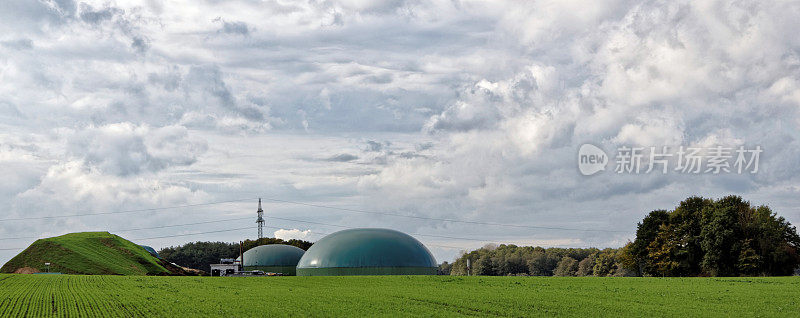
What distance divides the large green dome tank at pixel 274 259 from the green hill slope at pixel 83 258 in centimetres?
1624

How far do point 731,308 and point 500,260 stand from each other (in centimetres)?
13147

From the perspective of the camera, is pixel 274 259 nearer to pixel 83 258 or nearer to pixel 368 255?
pixel 83 258

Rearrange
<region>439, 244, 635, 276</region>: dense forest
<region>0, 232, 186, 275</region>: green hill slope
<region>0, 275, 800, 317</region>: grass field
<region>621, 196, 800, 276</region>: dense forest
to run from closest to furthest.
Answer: <region>0, 275, 800, 317</region>: grass field
<region>621, 196, 800, 276</region>: dense forest
<region>0, 232, 186, 275</region>: green hill slope
<region>439, 244, 635, 276</region>: dense forest

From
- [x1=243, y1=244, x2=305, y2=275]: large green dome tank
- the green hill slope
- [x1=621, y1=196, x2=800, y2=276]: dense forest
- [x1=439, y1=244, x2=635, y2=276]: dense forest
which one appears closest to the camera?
[x1=621, y1=196, x2=800, y2=276]: dense forest

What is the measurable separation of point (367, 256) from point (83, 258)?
61.1m

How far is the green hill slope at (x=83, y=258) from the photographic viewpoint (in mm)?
117438

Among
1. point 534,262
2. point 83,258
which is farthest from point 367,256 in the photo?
point 534,262

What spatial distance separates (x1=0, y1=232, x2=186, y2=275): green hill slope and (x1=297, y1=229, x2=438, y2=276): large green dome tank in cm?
4341

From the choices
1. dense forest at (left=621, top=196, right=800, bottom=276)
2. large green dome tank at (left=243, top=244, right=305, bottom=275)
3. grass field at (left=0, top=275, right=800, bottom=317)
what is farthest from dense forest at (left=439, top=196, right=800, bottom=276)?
large green dome tank at (left=243, top=244, right=305, bottom=275)

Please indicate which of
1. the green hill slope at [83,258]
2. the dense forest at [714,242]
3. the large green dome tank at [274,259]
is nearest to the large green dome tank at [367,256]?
the large green dome tank at [274,259]

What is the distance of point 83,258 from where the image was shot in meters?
122

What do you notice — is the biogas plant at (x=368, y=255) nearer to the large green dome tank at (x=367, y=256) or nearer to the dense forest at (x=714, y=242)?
the large green dome tank at (x=367, y=256)

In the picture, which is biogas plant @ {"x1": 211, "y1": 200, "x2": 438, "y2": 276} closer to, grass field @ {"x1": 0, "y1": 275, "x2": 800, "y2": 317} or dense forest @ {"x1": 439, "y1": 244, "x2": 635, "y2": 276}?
grass field @ {"x1": 0, "y1": 275, "x2": 800, "y2": 317}

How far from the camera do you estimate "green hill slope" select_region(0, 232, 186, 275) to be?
4624 inches
